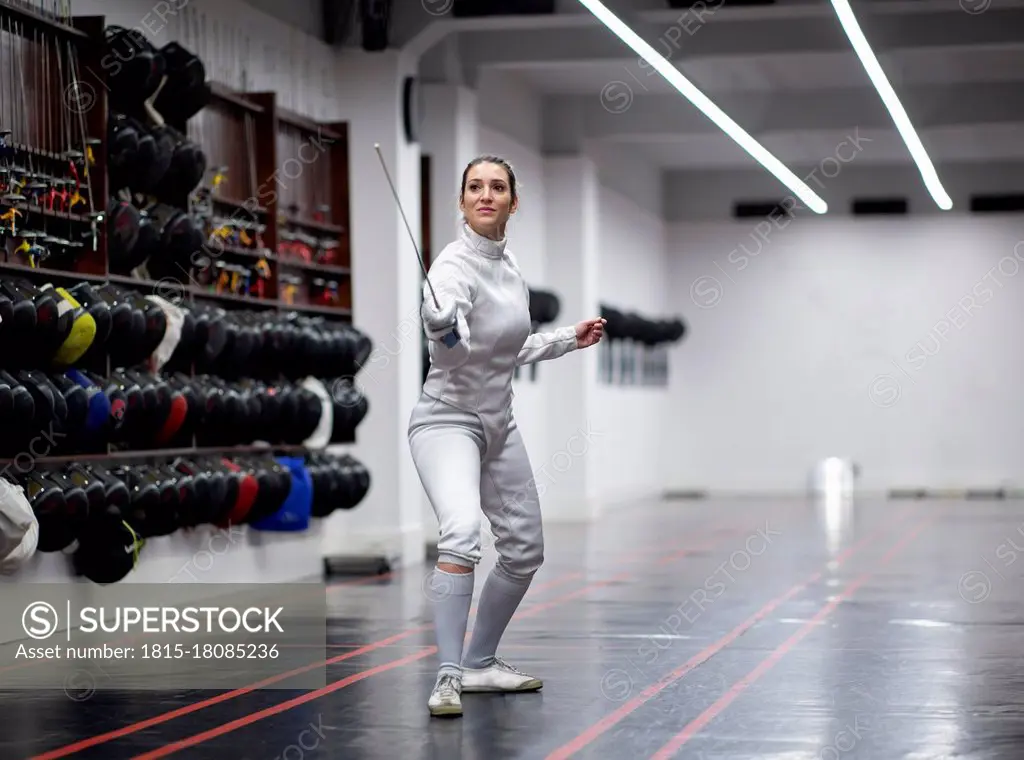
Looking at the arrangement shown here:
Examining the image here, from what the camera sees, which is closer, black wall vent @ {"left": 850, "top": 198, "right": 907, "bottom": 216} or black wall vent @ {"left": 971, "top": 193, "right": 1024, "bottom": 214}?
black wall vent @ {"left": 971, "top": 193, "right": 1024, "bottom": 214}

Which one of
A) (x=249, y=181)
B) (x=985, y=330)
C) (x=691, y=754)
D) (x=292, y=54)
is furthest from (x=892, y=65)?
(x=691, y=754)

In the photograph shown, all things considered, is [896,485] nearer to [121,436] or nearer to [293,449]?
[293,449]

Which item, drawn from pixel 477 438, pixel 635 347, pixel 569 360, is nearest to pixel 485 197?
pixel 477 438

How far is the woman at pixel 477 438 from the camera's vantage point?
17.9ft

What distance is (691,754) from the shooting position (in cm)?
486

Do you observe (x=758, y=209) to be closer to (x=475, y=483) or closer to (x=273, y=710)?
(x=475, y=483)

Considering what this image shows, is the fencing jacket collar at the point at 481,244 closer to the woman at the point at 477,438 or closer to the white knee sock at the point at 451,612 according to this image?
the woman at the point at 477,438

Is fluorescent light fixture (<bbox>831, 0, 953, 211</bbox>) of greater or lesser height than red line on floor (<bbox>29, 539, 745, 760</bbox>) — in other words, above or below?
above

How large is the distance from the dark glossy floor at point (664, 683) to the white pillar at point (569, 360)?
5.74 metres

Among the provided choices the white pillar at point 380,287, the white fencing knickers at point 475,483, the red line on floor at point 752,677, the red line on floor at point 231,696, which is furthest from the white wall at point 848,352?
the white fencing knickers at point 475,483

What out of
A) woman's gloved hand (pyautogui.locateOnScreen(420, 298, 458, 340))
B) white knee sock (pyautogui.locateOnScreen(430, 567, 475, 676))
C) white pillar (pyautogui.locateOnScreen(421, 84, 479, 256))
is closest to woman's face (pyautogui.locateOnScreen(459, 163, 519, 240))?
woman's gloved hand (pyautogui.locateOnScreen(420, 298, 458, 340))

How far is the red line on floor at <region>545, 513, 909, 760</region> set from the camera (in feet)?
16.4

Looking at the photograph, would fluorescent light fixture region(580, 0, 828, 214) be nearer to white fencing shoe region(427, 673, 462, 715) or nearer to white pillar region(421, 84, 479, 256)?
white pillar region(421, 84, 479, 256)

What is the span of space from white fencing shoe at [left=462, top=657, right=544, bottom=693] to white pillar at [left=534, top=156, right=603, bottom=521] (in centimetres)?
1141
